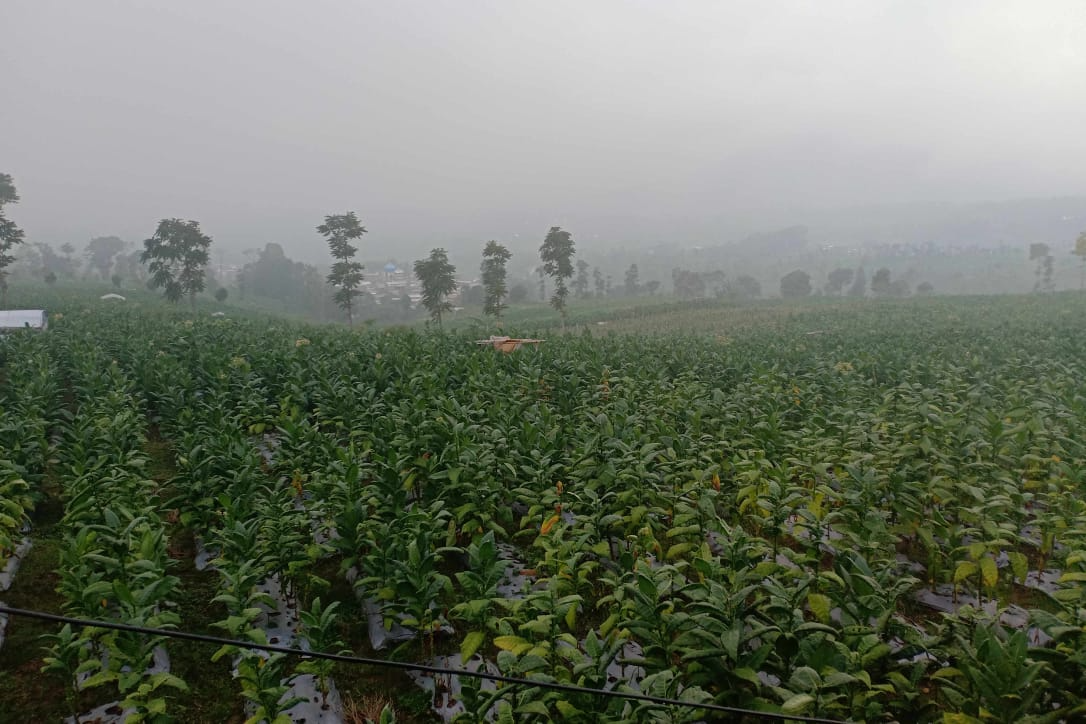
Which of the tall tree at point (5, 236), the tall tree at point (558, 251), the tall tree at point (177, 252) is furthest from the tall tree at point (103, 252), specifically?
the tall tree at point (558, 251)

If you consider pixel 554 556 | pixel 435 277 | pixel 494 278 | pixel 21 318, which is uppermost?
pixel 435 277

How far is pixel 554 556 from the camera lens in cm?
572

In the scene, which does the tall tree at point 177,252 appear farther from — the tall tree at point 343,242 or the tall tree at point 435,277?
the tall tree at point 435,277

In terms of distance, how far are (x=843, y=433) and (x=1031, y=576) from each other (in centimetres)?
287

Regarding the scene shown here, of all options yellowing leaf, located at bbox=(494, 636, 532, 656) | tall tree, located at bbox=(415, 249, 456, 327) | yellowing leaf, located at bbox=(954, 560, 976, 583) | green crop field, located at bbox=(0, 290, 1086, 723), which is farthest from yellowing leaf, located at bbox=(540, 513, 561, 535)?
tall tree, located at bbox=(415, 249, 456, 327)

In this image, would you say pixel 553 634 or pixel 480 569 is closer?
pixel 553 634

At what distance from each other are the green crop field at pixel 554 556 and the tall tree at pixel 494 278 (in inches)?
1190

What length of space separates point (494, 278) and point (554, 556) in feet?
133

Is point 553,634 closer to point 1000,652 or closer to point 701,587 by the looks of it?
point 701,587

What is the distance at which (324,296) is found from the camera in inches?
3433

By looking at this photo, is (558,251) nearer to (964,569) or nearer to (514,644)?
(964,569)

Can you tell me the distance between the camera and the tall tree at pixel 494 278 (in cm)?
4222

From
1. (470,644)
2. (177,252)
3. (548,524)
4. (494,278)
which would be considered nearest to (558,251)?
(494,278)

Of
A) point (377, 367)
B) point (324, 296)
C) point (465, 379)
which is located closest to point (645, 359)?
point (465, 379)
